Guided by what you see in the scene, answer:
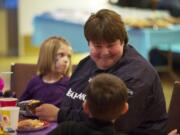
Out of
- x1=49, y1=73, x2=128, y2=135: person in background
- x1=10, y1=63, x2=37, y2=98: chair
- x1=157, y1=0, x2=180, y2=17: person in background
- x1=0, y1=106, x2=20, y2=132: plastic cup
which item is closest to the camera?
x1=49, y1=73, x2=128, y2=135: person in background

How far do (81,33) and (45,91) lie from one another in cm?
360

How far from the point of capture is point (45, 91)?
9.73 ft

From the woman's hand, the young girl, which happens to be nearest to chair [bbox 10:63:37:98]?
the young girl

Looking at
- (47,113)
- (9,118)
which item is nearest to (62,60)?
(47,113)

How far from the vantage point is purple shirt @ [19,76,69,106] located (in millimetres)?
2949

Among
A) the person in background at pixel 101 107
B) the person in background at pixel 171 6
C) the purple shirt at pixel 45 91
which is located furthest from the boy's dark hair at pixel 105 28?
the person in background at pixel 171 6

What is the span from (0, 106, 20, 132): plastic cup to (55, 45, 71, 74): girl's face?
100 centimetres

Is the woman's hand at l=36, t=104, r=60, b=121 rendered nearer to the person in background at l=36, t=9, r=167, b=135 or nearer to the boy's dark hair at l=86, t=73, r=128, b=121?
the person in background at l=36, t=9, r=167, b=135

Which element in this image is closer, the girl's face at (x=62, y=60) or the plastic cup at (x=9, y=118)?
the plastic cup at (x=9, y=118)

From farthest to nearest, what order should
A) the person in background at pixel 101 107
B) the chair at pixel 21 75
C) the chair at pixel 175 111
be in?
the chair at pixel 21 75 → the chair at pixel 175 111 → the person in background at pixel 101 107

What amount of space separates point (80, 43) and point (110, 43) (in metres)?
4.29

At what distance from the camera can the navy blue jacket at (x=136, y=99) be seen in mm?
2115

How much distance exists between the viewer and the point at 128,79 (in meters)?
2.14

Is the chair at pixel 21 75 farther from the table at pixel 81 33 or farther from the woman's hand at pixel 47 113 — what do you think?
the table at pixel 81 33
